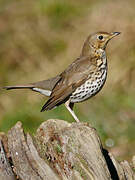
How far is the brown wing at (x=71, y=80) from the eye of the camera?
5340mm

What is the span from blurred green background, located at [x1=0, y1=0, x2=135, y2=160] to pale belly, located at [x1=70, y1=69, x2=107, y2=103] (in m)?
1.64

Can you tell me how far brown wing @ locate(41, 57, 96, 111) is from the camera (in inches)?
210

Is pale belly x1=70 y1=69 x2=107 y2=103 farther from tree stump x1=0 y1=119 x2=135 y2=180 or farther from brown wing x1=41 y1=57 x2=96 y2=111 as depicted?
tree stump x1=0 y1=119 x2=135 y2=180

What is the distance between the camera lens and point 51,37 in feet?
33.5

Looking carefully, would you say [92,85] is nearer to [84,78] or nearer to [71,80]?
[84,78]

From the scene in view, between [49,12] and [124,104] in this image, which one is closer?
[124,104]

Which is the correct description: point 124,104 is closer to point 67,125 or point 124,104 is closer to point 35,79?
point 35,79

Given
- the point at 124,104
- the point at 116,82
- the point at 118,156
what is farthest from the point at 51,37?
the point at 118,156

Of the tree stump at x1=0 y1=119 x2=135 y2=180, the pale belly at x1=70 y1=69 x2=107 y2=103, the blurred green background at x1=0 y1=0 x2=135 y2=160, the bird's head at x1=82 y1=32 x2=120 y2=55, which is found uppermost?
the blurred green background at x1=0 y1=0 x2=135 y2=160

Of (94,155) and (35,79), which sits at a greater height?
(35,79)

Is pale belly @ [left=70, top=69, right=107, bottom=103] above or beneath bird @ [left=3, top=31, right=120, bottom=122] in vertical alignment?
beneath

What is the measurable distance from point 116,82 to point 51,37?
205 centimetres

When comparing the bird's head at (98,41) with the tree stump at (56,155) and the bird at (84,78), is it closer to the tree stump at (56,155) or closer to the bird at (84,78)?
the bird at (84,78)

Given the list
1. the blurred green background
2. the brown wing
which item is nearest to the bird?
the brown wing
